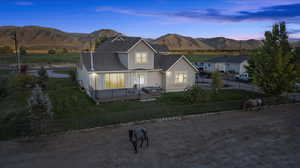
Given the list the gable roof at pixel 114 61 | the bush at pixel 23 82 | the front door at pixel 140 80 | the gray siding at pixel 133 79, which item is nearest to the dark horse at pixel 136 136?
the gray siding at pixel 133 79

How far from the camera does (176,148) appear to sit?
9836mm

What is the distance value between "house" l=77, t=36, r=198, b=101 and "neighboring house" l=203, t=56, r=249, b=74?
19827 mm

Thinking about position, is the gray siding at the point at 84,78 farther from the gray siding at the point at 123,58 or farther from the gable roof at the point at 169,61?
the gable roof at the point at 169,61

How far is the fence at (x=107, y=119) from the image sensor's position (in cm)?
1134

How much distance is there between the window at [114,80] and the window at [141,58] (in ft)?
8.64

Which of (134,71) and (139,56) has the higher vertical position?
(139,56)

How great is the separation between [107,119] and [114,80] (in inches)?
355

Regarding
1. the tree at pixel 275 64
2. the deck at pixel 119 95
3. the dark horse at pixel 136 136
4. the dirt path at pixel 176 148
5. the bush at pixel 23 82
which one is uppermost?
the tree at pixel 275 64

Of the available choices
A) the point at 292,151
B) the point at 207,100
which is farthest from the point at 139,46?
the point at 292,151

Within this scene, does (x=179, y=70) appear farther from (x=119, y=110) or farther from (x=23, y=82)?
(x=23, y=82)

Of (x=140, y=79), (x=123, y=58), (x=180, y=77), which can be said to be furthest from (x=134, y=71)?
(x=180, y=77)

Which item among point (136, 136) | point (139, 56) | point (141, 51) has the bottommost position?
point (136, 136)

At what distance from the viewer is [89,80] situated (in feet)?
69.7

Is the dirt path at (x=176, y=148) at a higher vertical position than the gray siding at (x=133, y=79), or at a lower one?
lower
